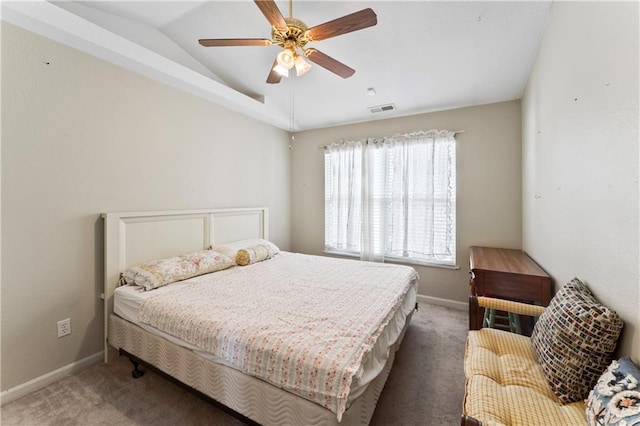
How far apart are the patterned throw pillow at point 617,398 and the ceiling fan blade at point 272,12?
2.20m

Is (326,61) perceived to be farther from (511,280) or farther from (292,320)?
(511,280)

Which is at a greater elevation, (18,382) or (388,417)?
(18,382)

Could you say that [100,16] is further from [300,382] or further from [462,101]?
[462,101]

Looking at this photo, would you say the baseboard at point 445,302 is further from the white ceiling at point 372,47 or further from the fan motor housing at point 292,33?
the fan motor housing at point 292,33

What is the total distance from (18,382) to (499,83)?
4.87 metres

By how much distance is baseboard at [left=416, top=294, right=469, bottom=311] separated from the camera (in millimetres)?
3297

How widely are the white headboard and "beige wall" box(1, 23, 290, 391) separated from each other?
124mm

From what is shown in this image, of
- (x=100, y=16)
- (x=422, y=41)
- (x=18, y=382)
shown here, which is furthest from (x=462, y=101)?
(x=18, y=382)

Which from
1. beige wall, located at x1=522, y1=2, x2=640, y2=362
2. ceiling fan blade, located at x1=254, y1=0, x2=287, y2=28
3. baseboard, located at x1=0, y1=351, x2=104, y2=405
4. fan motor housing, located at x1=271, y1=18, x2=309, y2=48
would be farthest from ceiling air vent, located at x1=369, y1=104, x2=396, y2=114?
baseboard, located at x1=0, y1=351, x2=104, y2=405

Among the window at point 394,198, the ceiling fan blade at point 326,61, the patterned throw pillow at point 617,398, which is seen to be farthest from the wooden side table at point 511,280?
the ceiling fan blade at point 326,61

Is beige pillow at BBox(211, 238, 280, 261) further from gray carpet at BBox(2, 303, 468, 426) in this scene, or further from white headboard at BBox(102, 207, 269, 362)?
gray carpet at BBox(2, 303, 468, 426)

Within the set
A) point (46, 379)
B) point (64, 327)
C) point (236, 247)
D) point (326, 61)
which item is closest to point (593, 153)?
point (326, 61)

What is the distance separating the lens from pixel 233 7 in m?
2.25

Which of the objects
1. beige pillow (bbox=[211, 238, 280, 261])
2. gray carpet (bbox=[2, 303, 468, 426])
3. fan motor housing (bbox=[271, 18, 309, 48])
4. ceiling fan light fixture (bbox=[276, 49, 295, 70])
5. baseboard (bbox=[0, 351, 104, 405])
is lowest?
gray carpet (bbox=[2, 303, 468, 426])
